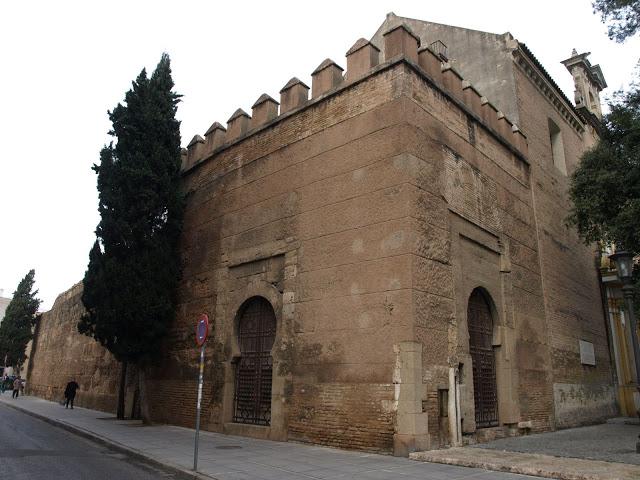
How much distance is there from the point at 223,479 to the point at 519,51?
1442cm

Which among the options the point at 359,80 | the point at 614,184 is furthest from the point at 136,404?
the point at 614,184

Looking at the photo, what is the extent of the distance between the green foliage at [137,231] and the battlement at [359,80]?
1.58 meters

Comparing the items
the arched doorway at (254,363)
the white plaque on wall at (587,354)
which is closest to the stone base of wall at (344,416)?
the arched doorway at (254,363)

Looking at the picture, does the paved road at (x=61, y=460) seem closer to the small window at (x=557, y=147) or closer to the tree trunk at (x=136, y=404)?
the tree trunk at (x=136, y=404)

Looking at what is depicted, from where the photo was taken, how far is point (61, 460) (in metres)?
7.80

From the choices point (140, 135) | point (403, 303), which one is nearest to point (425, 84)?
point (403, 303)

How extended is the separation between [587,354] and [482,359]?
21.3ft

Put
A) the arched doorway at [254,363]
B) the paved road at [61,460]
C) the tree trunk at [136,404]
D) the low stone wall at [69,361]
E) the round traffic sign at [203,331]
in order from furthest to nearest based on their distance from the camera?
1. the low stone wall at [69,361]
2. the tree trunk at [136,404]
3. the arched doorway at [254,363]
4. the round traffic sign at [203,331]
5. the paved road at [61,460]

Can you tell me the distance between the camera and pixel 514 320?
11750 mm

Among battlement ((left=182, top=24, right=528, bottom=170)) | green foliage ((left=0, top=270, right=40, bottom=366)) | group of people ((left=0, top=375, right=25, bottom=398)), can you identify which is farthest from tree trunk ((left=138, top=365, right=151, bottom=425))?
green foliage ((left=0, top=270, right=40, bottom=366))

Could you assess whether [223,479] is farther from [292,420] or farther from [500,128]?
[500,128]

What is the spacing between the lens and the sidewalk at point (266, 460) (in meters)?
6.40

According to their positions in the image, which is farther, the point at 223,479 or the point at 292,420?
the point at 292,420

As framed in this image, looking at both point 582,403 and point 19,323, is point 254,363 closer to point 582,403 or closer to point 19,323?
point 582,403
